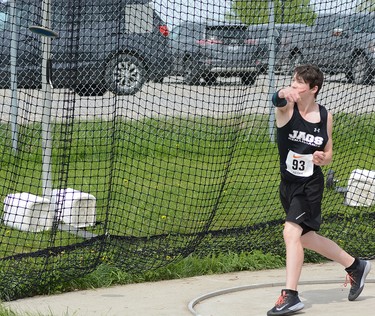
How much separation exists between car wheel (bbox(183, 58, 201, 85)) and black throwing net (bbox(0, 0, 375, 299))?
2 cm

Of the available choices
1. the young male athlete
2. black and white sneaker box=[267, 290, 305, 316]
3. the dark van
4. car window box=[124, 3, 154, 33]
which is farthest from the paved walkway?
car window box=[124, 3, 154, 33]

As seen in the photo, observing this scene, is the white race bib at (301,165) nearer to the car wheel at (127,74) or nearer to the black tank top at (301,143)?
the black tank top at (301,143)

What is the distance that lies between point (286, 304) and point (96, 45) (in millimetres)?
2536

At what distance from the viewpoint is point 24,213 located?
664 centimetres

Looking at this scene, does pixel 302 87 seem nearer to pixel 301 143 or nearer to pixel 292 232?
pixel 301 143

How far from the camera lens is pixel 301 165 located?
5207 mm

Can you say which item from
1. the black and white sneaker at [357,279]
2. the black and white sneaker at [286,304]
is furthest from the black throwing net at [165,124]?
the black and white sneaker at [286,304]

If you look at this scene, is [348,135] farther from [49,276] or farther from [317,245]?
[49,276]

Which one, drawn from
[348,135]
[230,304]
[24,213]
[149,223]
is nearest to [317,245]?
[230,304]

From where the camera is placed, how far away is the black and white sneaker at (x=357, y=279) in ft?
17.7

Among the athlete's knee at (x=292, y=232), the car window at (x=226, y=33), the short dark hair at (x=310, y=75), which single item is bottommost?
the athlete's knee at (x=292, y=232)

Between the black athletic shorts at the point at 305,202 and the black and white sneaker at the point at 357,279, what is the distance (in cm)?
45

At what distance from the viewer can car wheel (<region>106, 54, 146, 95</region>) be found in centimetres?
778

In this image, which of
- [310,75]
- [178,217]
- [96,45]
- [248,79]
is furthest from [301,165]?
[248,79]
